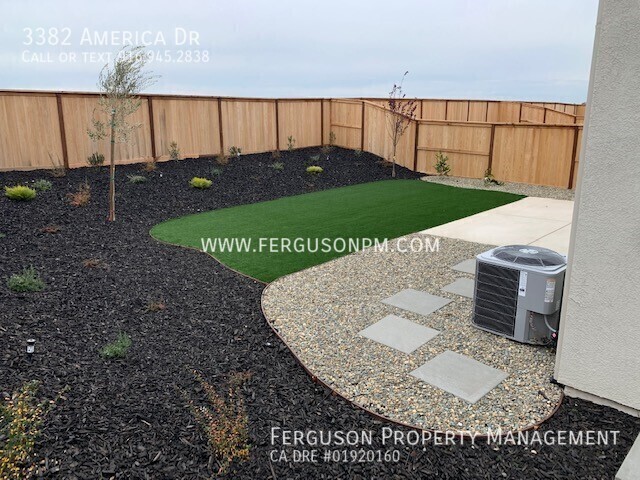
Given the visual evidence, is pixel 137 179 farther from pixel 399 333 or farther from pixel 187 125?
pixel 399 333

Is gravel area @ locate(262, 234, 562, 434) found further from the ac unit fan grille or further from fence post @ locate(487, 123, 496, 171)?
fence post @ locate(487, 123, 496, 171)

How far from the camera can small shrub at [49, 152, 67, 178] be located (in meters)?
10.1

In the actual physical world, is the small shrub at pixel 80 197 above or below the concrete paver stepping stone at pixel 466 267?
above

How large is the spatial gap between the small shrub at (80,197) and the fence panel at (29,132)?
1958mm

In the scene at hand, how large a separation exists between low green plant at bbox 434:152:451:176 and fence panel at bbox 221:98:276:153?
5.59 meters

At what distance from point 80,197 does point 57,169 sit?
2.28 meters

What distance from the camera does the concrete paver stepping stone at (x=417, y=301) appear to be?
4906mm

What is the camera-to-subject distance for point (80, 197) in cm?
871

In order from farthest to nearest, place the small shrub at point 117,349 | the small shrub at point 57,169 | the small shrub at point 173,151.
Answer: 1. the small shrub at point 173,151
2. the small shrub at point 57,169
3. the small shrub at point 117,349

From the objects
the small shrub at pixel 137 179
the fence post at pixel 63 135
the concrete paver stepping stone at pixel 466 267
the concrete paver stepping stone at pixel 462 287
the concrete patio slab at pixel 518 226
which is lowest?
the concrete paver stepping stone at pixel 462 287

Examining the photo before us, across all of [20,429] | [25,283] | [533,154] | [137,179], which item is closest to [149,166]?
[137,179]

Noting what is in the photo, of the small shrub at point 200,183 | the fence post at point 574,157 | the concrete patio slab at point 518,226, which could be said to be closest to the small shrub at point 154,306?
the concrete patio slab at point 518,226

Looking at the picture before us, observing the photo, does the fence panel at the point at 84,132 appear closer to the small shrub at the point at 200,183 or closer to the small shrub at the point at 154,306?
the small shrub at the point at 200,183

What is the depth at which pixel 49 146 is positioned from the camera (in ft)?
34.6
